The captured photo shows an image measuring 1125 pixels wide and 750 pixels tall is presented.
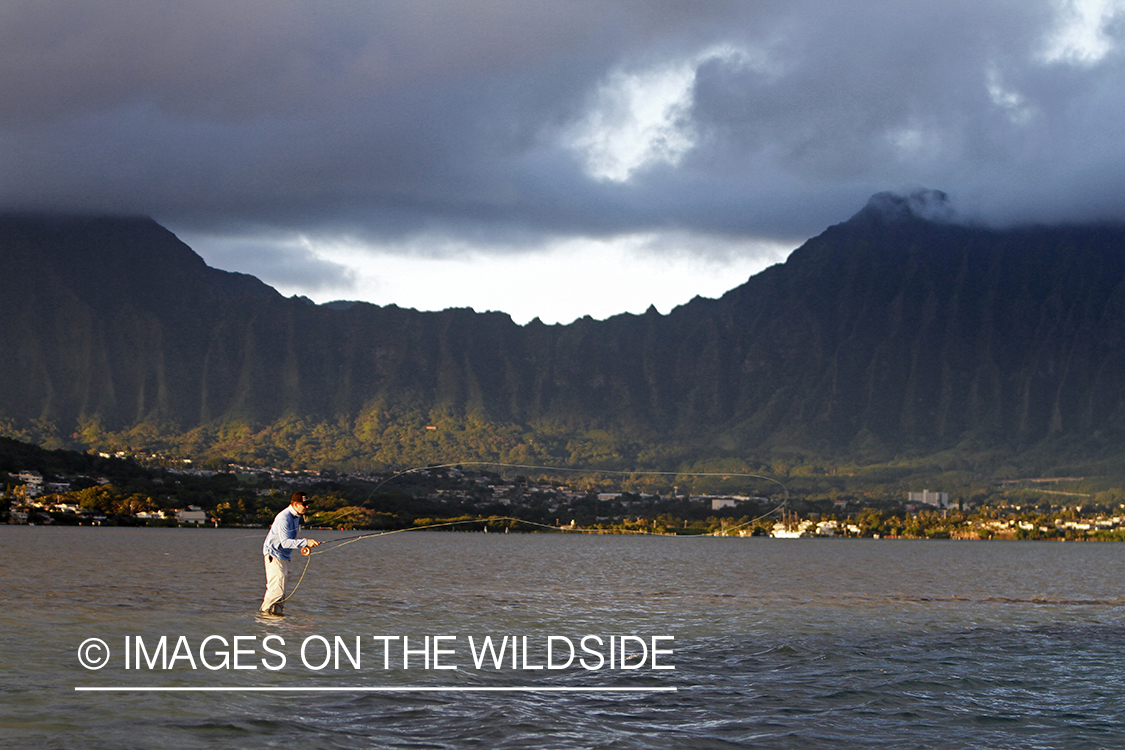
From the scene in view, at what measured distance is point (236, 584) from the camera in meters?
39.7

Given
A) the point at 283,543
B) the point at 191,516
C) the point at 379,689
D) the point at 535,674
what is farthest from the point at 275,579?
the point at 191,516

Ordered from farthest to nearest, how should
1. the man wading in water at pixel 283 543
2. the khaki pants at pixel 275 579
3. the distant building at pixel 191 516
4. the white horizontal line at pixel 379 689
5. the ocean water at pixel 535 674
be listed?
1. the distant building at pixel 191 516
2. the khaki pants at pixel 275 579
3. the man wading in water at pixel 283 543
4. the white horizontal line at pixel 379 689
5. the ocean water at pixel 535 674

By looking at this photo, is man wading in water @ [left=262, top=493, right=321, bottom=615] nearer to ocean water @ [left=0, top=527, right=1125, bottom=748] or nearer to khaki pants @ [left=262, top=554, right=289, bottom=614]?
khaki pants @ [left=262, top=554, right=289, bottom=614]

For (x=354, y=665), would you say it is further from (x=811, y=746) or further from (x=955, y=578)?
(x=955, y=578)

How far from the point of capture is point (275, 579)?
2392cm

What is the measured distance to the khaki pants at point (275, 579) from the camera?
930 inches

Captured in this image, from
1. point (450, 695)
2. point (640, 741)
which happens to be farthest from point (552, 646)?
point (640, 741)

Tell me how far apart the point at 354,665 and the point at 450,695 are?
3.30 metres

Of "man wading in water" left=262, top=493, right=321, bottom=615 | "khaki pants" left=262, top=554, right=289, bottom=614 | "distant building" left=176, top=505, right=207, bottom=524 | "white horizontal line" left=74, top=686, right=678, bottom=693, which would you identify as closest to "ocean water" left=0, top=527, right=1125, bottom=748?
"white horizontal line" left=74, top=686, right=678, bottom=693

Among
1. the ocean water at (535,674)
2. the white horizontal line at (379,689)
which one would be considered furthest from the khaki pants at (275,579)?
the white horizontal line at (379,689)

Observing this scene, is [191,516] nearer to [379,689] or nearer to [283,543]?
[283,543]

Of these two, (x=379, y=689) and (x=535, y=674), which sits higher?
(x=379, y=689)

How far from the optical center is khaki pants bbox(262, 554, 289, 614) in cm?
2362

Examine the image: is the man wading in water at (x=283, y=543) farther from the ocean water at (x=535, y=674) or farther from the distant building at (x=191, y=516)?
the distant building at (x=191, y=516)
